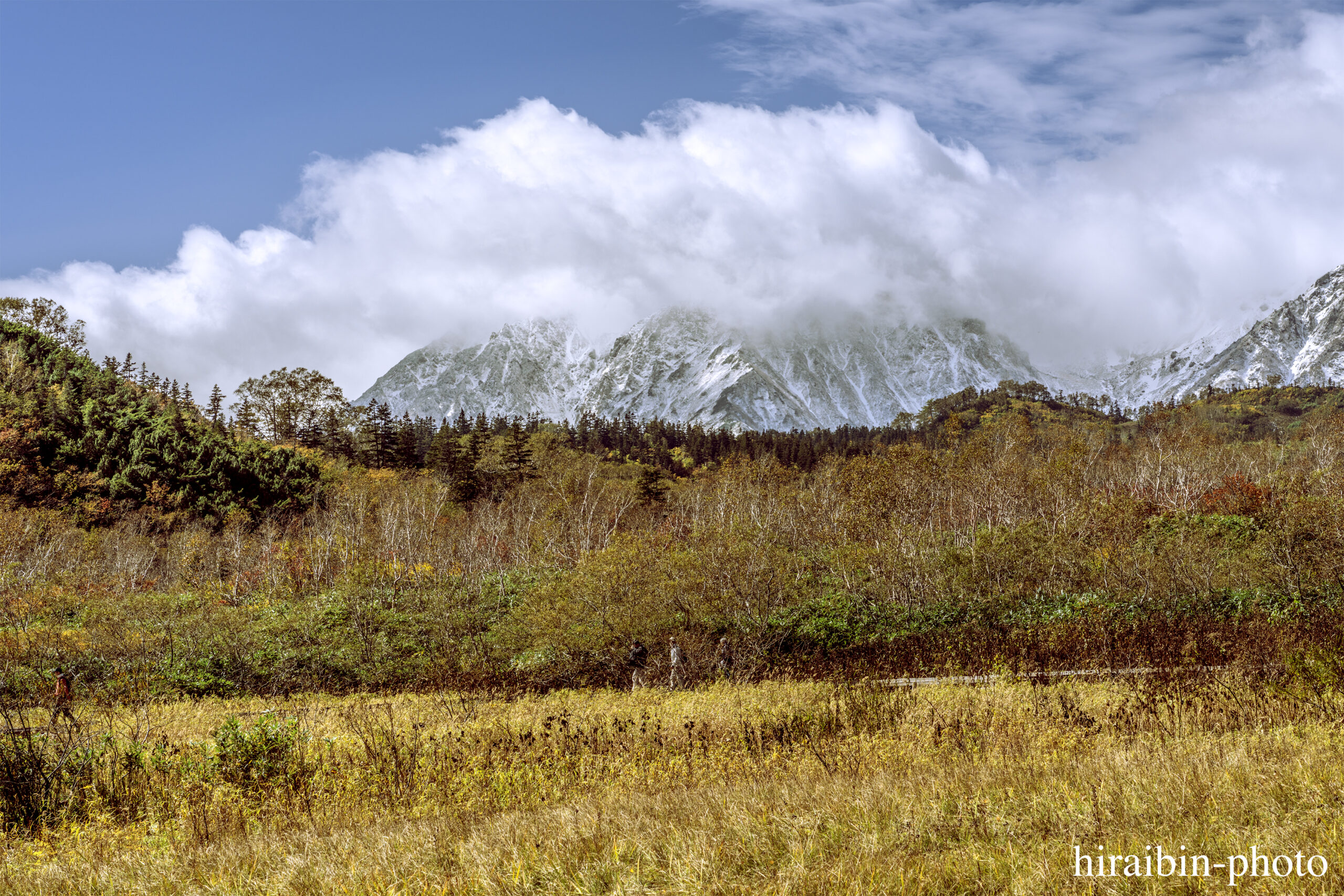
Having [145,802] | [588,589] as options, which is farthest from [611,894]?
[588,589]

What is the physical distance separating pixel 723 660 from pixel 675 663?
5.21 ft

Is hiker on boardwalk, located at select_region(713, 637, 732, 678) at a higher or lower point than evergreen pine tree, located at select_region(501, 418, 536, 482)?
lower

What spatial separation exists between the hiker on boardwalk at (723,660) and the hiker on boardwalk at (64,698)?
1442 cm

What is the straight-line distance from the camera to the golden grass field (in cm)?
564

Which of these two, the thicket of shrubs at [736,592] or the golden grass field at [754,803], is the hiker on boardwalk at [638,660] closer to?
the thicket of shrubs at [736,592]

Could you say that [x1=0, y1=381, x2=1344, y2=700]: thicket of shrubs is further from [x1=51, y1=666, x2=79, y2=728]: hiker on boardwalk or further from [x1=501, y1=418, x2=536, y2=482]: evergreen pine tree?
[x1=501, y1=418, x2=536, y2=482]: evergreen pine tree

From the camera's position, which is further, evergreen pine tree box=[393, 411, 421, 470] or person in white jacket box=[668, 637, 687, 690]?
evergreen pine tree box=[393, 411, 421, 470]

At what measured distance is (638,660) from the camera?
946 inches

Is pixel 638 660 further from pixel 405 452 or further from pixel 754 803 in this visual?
pixel 405 452

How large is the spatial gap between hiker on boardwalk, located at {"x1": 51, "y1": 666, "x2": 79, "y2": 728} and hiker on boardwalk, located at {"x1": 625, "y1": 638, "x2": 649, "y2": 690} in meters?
13.6

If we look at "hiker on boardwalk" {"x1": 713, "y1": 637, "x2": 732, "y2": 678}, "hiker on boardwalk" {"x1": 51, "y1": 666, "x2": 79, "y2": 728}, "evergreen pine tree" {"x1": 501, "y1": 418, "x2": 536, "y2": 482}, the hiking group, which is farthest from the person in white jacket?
"evergreen pine tree" {"x1": 501, "y1": 418, "x2": 536, "y2": 482}

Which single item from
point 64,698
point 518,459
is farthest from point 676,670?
point 518,459

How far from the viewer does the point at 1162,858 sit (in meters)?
5.23

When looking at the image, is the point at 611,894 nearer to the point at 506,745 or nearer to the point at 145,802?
the point at 506,745
